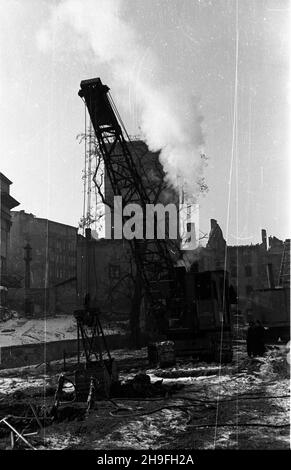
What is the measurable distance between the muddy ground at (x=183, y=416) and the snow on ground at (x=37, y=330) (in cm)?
888

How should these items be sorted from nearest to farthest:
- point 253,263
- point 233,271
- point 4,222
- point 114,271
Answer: point 114,271 → point 4,222 → point 253,263 → point 233,271

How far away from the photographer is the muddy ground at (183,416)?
19.4ft

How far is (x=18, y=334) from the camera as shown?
21.3 metres

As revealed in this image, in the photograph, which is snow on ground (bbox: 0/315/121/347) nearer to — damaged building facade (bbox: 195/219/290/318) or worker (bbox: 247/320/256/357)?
worker (bbox: 247/320/256/357)

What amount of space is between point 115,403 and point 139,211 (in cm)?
953

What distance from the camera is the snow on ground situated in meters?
20.6

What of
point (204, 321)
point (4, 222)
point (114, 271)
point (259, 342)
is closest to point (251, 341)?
point (259, 342)

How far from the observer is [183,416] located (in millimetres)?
7371

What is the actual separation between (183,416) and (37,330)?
1679cm

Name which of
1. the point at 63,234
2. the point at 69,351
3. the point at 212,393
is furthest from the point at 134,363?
the point at 63,234

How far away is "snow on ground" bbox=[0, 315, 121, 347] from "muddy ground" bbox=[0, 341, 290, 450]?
29.1 feet

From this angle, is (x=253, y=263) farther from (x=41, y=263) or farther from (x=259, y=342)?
(x=259, y=342)

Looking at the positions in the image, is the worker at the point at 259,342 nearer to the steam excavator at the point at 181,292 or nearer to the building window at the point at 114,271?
the steam excavator at the point at 181,292
